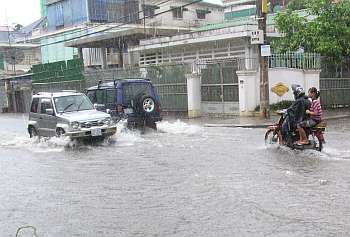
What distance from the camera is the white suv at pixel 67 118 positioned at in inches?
614

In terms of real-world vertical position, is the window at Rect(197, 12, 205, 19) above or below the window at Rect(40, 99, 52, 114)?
above

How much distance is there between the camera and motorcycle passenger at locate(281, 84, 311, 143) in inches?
499

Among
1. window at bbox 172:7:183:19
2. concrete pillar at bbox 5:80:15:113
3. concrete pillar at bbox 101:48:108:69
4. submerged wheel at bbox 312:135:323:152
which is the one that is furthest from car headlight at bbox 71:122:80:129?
concrete pillar at bbox 5:80:15:113

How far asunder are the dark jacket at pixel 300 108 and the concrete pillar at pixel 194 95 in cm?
1302

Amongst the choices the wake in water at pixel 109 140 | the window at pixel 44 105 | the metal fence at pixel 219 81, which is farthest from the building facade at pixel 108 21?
the window at pixel 44 105

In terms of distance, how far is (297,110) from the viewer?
1279 cm

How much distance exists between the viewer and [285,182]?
931 centimetres

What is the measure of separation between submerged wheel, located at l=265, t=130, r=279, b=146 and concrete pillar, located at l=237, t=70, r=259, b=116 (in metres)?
9.31

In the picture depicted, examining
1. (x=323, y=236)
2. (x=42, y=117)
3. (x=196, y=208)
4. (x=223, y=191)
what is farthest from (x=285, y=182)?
(x=42, y=117)

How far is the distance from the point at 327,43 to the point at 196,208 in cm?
2034

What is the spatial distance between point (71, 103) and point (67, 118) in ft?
4.19

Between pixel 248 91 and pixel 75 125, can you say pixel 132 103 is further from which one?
pixel 248 91

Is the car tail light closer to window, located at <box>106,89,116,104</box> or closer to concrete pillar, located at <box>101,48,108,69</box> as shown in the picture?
window, located at <box>106,89,116,104</box>

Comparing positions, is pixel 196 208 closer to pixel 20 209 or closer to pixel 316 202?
pixel 316 202
